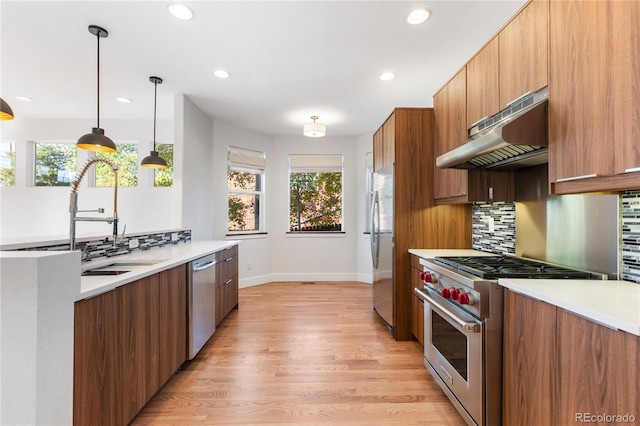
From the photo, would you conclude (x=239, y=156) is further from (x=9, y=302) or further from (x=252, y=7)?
(x=9, y=302)

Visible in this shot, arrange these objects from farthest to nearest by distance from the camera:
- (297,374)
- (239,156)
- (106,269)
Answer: (239,156) → (297,374) → (106,269)

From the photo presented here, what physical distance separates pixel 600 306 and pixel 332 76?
2889 millimetres

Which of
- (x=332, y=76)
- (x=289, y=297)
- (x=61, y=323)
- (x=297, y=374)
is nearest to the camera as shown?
(x=61, y=323)

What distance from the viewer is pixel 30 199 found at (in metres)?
4.54

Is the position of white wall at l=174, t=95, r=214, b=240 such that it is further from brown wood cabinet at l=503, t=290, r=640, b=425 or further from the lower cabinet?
brown wood cabinet at l=503, t=290, r=640, b=425

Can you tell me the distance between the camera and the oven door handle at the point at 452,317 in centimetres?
149

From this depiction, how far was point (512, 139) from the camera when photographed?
56.1 inches

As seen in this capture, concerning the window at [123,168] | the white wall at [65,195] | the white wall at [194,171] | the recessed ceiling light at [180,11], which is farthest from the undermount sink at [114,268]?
the window at [123,168]

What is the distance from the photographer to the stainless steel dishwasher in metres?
2.30

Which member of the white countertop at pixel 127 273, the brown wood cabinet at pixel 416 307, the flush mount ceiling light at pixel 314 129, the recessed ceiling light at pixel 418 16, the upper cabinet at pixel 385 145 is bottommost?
the brown wood cabinet at pixel 416 307

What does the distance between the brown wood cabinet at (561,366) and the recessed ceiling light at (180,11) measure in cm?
276

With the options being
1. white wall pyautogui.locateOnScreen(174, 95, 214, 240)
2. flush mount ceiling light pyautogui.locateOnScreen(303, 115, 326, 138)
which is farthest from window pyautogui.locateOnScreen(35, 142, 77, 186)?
flush mount ceiling light pyautogui.locateOnScreen(303, 115, 326, 138)

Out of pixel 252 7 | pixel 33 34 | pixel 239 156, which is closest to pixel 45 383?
pixel 252 7
